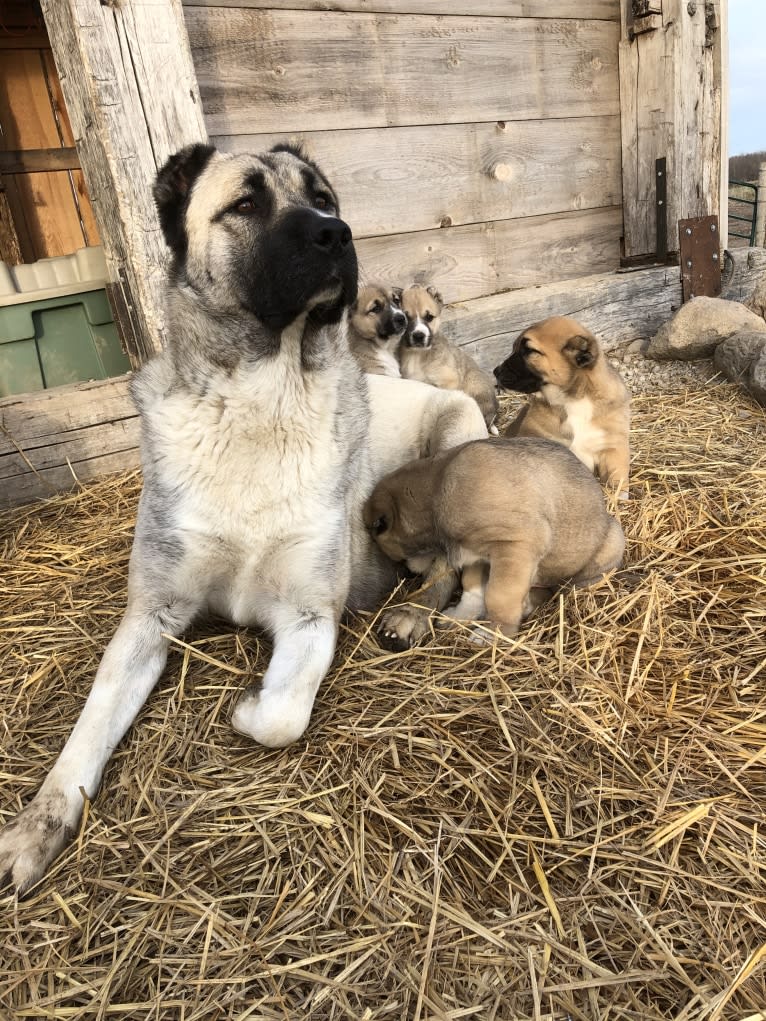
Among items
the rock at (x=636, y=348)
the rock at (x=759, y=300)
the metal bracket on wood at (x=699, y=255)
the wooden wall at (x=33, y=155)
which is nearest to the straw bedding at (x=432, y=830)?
the rock at (x=636, y=348)

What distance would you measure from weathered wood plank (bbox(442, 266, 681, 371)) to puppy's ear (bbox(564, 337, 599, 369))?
1.58m

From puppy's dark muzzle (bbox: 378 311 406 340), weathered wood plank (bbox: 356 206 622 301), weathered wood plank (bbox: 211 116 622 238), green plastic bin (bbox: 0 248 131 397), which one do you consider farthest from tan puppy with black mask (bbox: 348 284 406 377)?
green plastic bin (bbox: 0 248 131 397)

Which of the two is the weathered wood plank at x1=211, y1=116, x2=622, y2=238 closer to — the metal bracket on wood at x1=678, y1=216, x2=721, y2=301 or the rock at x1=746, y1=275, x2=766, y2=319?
the metal bracket on wood at x1=678, y1=216, x2=721, y2=301

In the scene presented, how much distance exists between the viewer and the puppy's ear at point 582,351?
3.72 m

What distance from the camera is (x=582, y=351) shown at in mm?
3715

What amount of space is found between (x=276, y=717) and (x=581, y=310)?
4.75 metres

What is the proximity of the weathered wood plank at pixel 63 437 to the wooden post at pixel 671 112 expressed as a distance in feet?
15.1

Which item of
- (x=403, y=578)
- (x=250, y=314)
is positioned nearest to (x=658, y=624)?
(x=403, y=578)

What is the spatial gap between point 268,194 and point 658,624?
1877 millimetres

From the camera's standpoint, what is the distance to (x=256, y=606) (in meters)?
2.31

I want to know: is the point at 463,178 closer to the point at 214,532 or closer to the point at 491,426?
the point at 491,426

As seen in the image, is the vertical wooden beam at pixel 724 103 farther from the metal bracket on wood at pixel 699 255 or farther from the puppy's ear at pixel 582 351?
the puppy's ear at pixel 582 351

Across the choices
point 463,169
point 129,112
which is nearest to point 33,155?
point 129,112

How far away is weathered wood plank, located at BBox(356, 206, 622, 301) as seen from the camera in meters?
5.13
